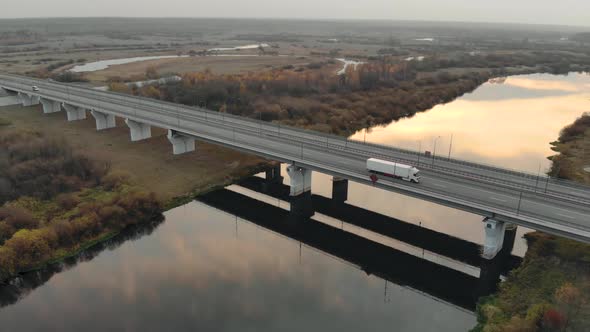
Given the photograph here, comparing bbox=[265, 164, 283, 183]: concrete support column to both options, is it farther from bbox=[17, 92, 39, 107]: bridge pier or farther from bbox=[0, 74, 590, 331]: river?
bbox=[17, 92, 39, 107]: bridge pier

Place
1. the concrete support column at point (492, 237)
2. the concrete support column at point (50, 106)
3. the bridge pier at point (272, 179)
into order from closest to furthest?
the concrete support column at point (492, 237) < the bridge pier at point (272, 179) < the concrete support column at point (50, 106)

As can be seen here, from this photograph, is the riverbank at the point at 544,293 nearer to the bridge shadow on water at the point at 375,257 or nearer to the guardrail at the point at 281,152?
the bridge shadow on water at the point at 375,257

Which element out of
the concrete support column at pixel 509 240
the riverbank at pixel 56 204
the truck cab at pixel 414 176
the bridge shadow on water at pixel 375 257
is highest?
the truck cab at pixel 414 176

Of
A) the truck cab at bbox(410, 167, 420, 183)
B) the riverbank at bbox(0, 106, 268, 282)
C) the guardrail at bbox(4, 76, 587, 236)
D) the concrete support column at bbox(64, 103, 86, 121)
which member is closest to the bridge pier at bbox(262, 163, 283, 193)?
the riverbank at bbox(0, 106, 268, 282)

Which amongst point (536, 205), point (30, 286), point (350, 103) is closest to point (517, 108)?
point (350, 103)

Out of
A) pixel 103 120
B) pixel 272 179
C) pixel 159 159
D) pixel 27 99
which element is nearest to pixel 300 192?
pixel 272 179

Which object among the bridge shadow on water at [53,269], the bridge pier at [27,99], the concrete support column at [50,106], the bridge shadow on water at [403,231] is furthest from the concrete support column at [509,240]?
the bridge pier at [27,99]
